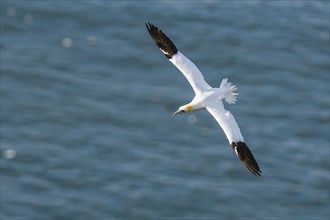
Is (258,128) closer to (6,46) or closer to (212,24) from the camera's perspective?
(212,24)

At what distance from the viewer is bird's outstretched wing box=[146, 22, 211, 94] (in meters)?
29.9

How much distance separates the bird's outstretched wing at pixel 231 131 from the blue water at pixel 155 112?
28.9 metres

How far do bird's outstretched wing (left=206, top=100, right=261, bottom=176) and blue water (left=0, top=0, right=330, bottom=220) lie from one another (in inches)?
1139

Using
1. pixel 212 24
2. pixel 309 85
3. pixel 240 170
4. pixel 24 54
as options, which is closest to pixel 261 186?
pixel 240 170

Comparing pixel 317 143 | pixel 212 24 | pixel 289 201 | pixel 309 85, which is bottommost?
pixel 289 201

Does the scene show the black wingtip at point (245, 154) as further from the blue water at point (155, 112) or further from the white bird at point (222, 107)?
the blue water at point (155, 112)

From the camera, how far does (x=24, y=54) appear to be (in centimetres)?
6775

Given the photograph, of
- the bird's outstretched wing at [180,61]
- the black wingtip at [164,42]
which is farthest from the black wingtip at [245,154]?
the black wingtip at [164,42]

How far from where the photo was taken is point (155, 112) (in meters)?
64.4

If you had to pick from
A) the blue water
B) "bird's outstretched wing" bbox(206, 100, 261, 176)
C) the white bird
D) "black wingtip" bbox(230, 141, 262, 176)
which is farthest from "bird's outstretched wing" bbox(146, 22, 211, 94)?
the blue water

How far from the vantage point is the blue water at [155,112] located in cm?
5922

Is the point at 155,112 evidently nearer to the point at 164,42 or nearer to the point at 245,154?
the point at 164,42

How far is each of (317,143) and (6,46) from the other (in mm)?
22228

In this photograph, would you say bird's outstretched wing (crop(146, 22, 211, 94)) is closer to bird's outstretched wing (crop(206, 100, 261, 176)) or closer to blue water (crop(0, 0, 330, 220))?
bird's outstretched wing (crop(206, 100, 261, 176))
